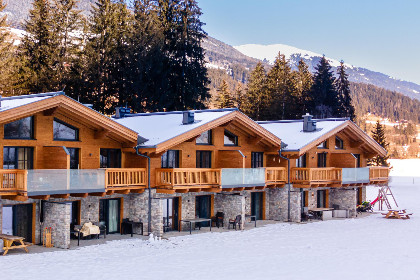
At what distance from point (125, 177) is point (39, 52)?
2896 centimetres

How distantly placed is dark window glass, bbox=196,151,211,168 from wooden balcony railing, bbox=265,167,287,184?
345cm

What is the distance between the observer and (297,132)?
3878cm

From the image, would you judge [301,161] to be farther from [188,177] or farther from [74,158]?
[74,158]

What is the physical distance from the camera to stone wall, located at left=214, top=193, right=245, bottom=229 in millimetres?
31422

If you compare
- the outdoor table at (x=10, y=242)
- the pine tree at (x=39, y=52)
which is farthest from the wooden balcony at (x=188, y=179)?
the pine tree at (x=39, y=52)

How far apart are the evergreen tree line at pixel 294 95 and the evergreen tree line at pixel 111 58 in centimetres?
1775

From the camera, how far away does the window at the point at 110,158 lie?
1105 inches

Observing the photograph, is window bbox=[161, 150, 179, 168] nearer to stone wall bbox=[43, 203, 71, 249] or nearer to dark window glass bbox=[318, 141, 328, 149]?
stone wall bbox=[43, 203, 71, 249]

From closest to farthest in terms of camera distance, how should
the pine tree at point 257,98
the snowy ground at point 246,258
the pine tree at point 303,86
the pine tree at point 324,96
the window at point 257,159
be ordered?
1. the snowy ground at point 246,258
2. the window at point 257,159
3. the pine tree at point 324,96
4. the pine tree at point 303,86
5. the pine tree at point 257,98

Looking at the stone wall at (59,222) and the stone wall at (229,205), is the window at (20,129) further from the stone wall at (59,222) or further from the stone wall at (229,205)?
the stone wall at (229,205)

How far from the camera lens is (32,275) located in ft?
63.9

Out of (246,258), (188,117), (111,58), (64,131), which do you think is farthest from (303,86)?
(246,258)

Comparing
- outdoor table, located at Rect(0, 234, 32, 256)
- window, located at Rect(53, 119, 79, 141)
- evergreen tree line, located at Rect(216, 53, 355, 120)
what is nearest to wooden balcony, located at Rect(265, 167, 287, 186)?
window, located at Rect(53, 119, 79, 141)

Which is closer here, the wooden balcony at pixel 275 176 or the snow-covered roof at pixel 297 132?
the wooden balcony at pixel 275 176
